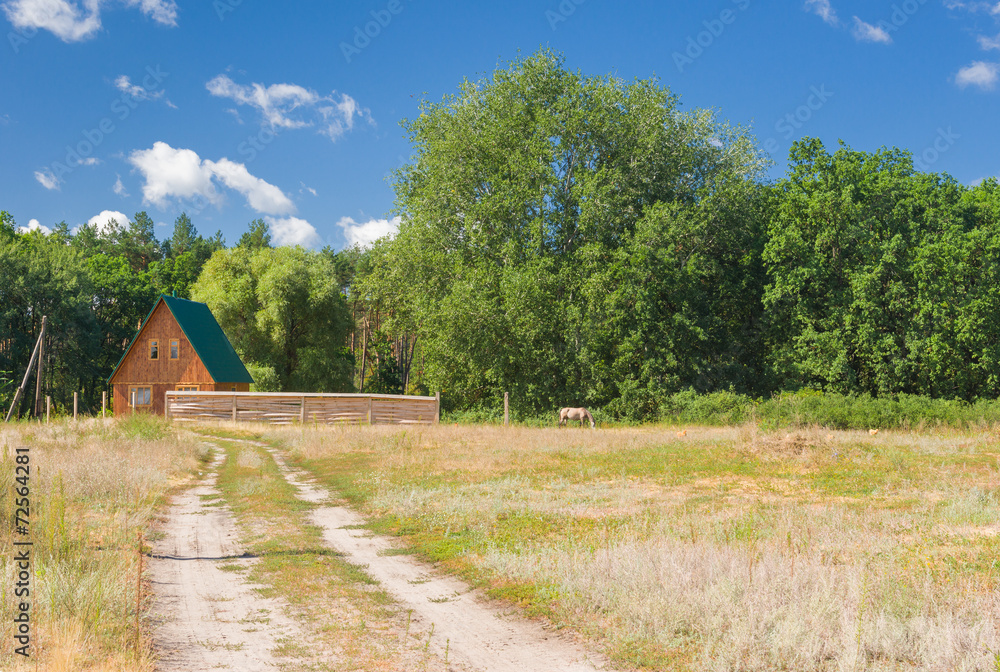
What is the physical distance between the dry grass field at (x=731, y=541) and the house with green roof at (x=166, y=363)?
28784 millimetres

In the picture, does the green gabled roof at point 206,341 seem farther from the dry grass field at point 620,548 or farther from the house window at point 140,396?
the dry grass field at point 620,548

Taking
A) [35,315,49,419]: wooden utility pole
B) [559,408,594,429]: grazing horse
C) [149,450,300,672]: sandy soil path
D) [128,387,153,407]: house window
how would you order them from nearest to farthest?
[149,450,300,672]: sandy soil path < [35,315,49,419]: wooden utility pole < [559,408,594,429]: grazing horse < [128,387,153,407]: house window

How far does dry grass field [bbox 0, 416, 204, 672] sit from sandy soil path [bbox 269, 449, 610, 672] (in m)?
2.88

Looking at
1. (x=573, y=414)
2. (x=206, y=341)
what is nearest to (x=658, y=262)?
(x=573, y=414)

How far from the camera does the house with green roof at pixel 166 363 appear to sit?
1850 inches

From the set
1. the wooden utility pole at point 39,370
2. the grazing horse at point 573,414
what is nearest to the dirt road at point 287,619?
the grazing horse at point 573,414

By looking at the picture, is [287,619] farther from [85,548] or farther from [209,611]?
[85,548]

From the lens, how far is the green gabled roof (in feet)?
155

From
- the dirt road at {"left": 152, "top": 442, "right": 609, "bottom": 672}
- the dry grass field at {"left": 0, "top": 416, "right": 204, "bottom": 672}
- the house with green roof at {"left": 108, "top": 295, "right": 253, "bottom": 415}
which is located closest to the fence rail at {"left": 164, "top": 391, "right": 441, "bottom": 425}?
the house with green roof at {"left": 108, "top": 295, "right": 253, "bottom": 415}

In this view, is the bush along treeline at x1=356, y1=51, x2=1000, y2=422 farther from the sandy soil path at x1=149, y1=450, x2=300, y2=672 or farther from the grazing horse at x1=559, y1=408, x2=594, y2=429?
the sandy soil path at x1=149, y1=450, x2=300, y2=672

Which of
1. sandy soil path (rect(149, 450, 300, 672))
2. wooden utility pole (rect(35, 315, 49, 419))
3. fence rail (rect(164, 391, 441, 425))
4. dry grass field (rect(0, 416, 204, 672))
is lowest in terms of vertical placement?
sandy soil path (rect(149, 450, 300, 672))

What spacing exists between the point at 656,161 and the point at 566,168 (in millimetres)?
5402

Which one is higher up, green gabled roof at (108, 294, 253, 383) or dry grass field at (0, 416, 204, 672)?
green gabled roof at (108, 294, 253, 383)

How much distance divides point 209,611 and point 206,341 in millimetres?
44649
